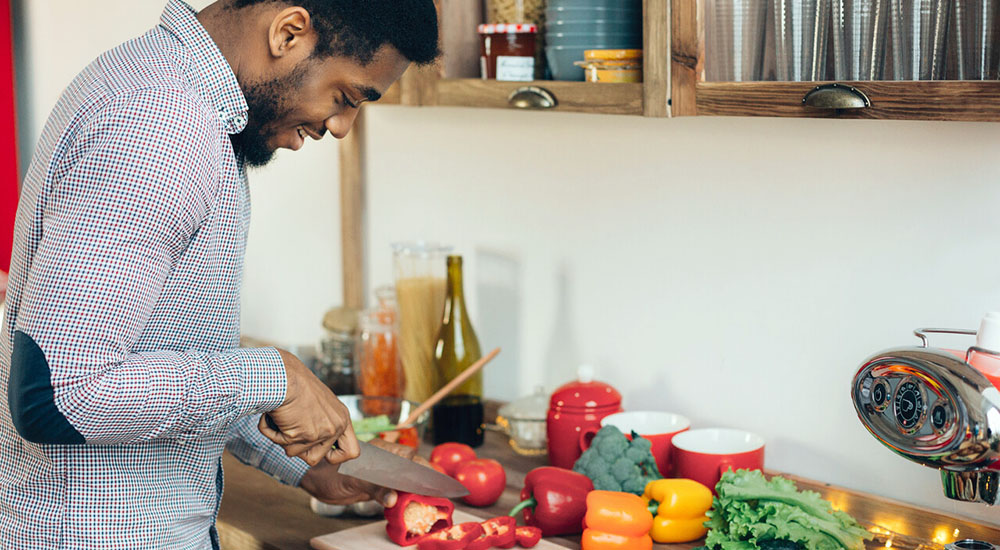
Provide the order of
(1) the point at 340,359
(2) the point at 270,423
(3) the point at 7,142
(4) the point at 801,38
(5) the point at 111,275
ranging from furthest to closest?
1. (3) the point at 7,142
2. (1) the point at 340,359
3. (4) the point at 801,38
4. (2) the point at 270,423
5. (5) the point at 111,275

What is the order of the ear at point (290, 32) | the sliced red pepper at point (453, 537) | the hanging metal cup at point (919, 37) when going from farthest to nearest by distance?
the sliced red pepper at point (453, 537) → the hanging metal cup at point (919, 37) → the ear at point (290, 32)

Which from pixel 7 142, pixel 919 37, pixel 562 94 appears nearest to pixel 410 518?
pixel 562 94

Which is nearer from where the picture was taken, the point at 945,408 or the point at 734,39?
the point at 945,408

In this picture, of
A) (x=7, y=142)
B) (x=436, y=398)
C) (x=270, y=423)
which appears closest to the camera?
(x=270, y=423)

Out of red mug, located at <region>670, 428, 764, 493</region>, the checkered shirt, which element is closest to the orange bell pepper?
red mug, located at <region>670, 428, 764, 493</region>

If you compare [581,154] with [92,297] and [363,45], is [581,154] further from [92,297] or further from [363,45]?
[92,297]

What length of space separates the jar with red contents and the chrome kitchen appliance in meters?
0.60

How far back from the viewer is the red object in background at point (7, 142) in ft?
9.98

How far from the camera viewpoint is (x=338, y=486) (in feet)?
4.89

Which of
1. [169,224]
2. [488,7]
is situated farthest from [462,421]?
[169,224]

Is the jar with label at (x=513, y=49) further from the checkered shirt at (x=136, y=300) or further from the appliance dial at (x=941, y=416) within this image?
the appliance dial at (x=941, y=416)

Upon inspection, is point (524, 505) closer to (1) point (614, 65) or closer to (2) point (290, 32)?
(1) point (614, 65)

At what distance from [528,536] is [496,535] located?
4 cm

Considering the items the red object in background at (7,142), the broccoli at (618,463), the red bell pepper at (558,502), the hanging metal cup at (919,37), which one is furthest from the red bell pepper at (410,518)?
Result: the red object in background at (7,142)
